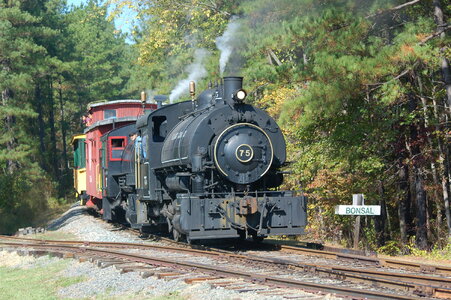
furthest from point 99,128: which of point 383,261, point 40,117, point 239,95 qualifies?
point 40,117

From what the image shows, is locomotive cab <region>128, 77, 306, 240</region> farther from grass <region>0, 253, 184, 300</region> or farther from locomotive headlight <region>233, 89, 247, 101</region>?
grass <region>0, 253, 184, 300</region>

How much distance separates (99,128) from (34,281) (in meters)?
11.6

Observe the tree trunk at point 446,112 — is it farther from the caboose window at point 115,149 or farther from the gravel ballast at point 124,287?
the caboose window at point 115,149

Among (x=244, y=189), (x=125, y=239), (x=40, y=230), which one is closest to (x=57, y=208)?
(x=40, y=230)

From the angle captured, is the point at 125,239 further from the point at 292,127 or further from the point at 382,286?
the point at 382,286

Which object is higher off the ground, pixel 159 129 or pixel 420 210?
pixel 159 129

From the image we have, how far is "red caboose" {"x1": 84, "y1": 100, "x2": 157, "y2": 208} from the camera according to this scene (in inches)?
897

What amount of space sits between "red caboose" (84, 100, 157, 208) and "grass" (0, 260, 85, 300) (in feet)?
26.5

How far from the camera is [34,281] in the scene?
12273 mm

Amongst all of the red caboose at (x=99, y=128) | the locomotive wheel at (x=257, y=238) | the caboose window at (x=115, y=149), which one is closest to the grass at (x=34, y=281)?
the locomotive wheel at (x=257, y=238)

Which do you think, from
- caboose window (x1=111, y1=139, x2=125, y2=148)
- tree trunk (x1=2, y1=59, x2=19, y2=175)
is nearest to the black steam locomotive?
caboose window (x1=111, y1=139, x2=125, y2=148)

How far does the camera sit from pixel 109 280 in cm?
1096

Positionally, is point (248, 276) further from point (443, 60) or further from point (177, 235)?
point (443, 60)

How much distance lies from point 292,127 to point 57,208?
2404 centimetres
